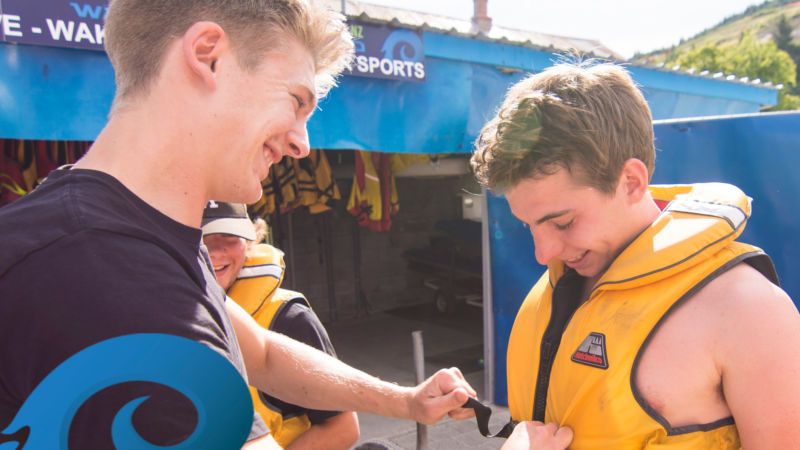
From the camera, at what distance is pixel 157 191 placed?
43.7 inches

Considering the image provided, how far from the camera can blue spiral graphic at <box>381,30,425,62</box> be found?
5.17 m

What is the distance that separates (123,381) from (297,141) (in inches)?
26.7

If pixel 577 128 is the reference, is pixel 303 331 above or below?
below

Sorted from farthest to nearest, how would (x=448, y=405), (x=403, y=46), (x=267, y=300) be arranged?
(x=403, y=46) → (x=267, y=300) → (x=448, y=405)

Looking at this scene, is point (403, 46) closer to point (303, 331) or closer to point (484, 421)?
point (303, 331)

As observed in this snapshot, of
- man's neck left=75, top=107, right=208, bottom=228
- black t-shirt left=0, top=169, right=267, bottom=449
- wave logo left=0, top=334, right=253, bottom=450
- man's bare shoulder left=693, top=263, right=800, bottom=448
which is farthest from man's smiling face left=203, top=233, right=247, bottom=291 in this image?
man's bare shoulder left=693, top=263, right=800, bottom=448

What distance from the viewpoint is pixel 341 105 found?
5.06 meters

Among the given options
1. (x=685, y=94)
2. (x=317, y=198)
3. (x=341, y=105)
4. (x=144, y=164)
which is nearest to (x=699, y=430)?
(x=144, y=164)

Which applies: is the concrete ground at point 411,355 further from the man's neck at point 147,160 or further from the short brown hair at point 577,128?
the man's neck at point 147,160

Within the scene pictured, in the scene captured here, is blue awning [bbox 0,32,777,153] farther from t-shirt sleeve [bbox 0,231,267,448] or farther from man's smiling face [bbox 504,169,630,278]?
t-shirt sleeve [bbox 0,231,267,448]

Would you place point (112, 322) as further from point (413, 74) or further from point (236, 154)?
point (413, 74)

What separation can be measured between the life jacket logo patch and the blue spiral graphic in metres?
4.14

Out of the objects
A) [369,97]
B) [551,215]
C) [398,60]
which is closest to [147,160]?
[551,215]

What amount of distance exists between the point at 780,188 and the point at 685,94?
19.5ft
